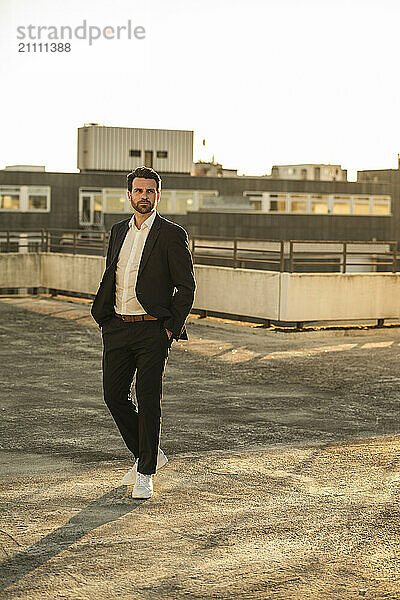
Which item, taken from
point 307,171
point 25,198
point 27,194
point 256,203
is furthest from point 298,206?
point 307,171

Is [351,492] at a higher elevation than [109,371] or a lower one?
lower

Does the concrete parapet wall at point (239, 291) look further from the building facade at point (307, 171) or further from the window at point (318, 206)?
the building facade at point (307, 171)

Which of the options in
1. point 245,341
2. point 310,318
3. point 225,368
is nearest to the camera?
point 225,368

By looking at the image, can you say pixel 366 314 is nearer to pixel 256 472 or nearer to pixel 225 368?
pixel 225 368

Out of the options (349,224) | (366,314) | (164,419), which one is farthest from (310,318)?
(349,224)

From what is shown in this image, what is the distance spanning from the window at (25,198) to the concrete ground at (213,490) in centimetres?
4915

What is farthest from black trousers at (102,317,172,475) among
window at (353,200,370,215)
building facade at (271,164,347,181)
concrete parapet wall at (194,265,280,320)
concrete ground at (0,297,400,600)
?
building facade at (271,164,347,181)

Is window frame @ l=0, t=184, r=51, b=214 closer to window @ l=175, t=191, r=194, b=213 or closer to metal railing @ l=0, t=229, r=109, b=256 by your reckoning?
window @ l=175, t=191, r=194, b=213

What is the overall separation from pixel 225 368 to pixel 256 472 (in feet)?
20.1

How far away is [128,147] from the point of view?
237 ft

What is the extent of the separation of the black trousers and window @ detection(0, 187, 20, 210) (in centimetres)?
5590

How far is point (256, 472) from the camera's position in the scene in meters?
7.53

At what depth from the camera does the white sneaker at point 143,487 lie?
668cm

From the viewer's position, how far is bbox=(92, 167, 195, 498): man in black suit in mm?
6777
